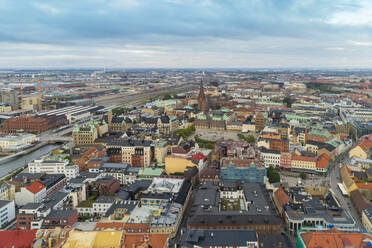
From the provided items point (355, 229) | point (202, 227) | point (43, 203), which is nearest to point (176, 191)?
point (202, 227)

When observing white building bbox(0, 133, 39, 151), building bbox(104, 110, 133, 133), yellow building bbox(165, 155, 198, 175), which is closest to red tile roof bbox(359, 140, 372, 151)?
yellow building bbox(165, 155, 198, 175)

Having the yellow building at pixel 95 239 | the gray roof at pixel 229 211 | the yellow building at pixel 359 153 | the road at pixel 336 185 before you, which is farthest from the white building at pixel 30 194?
the yellow building at pixel 359 153

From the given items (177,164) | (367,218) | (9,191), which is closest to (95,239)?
(9,191)

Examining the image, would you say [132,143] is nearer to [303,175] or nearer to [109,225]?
[109,225]

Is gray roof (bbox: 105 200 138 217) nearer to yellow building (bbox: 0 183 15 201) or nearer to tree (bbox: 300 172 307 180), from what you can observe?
yellow building (bbox: 0 183 15 201)

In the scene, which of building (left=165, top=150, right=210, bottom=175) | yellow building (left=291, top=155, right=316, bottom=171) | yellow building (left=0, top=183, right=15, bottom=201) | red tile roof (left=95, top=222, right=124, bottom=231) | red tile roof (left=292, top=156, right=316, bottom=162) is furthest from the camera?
red tile roof (left=292, top=156, right=316, bottom=162)
